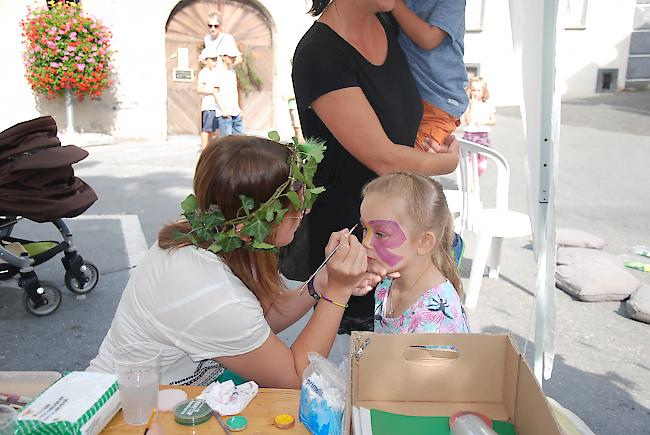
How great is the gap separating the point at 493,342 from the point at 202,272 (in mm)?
780

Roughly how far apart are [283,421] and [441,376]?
394mm

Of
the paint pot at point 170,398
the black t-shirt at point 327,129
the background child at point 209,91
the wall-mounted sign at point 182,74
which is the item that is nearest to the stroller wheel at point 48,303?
the black t-shirt at point 327,129

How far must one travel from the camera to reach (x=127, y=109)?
1174cm

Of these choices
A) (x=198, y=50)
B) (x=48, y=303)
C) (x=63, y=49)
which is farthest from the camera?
(x=198, y=50)

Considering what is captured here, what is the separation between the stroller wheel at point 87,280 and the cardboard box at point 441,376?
355 cm

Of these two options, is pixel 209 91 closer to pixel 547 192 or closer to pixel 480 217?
pixel 480 217

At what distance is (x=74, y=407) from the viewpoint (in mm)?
1375

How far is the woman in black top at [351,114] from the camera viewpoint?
1.97m

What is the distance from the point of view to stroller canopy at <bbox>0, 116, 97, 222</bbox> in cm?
375

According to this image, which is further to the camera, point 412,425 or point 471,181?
point 471,181

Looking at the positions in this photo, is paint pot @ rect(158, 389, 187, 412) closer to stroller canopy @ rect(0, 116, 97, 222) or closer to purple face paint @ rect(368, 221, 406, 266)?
purple face paint @ rect(368, 221, 406, 266)

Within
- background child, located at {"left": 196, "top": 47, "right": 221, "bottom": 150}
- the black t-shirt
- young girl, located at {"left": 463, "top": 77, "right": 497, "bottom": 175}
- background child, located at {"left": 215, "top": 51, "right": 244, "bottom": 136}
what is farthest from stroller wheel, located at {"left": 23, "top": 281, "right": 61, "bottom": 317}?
background child, located at {"left": 196, "top": 47, "right": 221, "bottom": 150}

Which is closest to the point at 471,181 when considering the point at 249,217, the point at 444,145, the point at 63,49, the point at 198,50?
the point at 444,145

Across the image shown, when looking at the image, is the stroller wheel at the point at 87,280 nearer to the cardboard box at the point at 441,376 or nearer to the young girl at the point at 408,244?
the young girl at the point at 408,244
